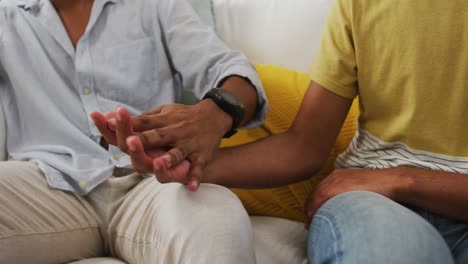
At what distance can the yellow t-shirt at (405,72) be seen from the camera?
93 centimetres

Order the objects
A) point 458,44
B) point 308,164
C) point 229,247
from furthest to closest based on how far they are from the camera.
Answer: point 308,164
point 458,44
point 229,247

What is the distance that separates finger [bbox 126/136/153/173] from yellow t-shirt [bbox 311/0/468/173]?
370mm

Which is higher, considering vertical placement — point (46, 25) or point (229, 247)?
point (46, 25)

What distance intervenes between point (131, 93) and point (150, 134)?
1.38 ft

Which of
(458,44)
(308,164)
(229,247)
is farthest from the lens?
(308,164)

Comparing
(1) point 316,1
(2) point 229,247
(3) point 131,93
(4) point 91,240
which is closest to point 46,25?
(3) point 131,93

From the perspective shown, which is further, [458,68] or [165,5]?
[165,5]

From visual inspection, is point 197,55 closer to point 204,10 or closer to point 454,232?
point 204,10

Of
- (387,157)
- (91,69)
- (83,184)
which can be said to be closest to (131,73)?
(91,69)

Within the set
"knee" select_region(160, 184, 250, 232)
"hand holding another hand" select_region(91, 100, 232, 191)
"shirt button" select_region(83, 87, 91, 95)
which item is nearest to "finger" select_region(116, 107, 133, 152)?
"hand holding another hand" select_region(91, 100, 232, 191)

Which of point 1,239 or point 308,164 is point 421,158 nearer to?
point 308,164

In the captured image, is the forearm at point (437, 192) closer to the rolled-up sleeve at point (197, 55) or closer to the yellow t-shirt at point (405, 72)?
the yellow t-shirt at point (405, 72)

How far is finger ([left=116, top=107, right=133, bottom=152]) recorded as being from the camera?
0.81 meters

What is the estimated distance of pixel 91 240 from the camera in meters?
1.11
